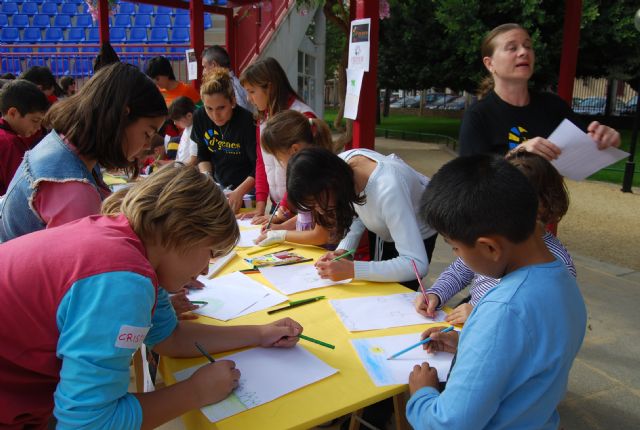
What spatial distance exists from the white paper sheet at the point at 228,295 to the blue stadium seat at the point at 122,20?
41.9 ft

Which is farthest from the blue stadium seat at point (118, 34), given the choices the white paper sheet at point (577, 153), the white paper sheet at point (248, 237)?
the white paper sheet at point (577, 153)

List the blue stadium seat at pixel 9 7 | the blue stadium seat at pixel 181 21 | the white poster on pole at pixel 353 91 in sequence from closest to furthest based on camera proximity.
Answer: the white poster on pole at pixel 353 91
the blue stadium seat at pixel 181 21
the blue stadium seat at pixel 9 7

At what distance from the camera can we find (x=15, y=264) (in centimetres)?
96

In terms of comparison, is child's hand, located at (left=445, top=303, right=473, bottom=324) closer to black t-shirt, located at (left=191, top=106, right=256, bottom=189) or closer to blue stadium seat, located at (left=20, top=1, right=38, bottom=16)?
black t-shirt, located at (left=191, top=106, right=256, bottom=189)

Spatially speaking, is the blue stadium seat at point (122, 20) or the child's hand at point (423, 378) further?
the blue stadium seat at point (122, 20)

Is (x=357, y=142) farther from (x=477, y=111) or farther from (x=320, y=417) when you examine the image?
(x=320, y=417)

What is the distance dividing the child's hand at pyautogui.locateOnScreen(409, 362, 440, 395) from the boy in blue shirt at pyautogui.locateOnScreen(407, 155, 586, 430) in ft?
0.31

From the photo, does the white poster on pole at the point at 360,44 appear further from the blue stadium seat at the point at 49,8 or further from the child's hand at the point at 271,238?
the blue stadium seat at the point at 49,8

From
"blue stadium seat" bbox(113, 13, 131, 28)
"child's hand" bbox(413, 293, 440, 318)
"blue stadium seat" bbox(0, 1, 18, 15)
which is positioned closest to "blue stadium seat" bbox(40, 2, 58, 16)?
"blue stadium seat" bbox(0, 1, 18, 15)

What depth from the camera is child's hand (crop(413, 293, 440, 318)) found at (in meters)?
1.57

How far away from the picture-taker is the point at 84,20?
42.5 feet

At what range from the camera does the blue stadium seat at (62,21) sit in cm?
1288

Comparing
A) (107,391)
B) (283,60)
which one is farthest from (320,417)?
(283,60)

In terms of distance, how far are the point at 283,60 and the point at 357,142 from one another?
8.54 m
